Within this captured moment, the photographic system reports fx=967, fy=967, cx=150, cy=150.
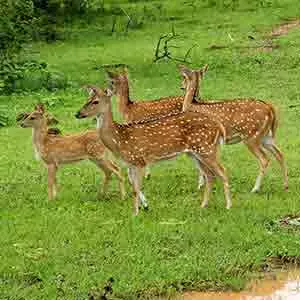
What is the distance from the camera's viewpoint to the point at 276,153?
1148 centimetres

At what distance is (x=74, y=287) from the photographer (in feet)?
25.8

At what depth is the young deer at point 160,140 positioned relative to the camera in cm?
1017

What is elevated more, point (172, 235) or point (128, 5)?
point (172, 235)

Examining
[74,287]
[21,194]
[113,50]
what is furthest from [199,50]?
[74,287]

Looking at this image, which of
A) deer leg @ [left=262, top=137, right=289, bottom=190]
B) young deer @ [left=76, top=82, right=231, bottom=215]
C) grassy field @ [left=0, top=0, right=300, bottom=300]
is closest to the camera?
grassy field @ [left=0, top=0, right=300, bottom=300]

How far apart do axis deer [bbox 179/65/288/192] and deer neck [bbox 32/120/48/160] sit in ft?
5.69

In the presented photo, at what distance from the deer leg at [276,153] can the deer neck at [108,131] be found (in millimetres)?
2148

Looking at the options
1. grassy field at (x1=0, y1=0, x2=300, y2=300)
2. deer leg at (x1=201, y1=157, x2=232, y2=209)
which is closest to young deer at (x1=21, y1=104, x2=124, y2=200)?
grassy field at (x1=0, y1=0, x2=300, y2=300)

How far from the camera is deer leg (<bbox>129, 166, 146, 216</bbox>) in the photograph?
10.0 meters

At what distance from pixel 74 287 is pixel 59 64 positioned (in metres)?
14.0

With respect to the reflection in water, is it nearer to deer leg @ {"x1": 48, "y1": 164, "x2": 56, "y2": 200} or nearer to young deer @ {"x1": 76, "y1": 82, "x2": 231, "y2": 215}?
young deer @ {"x1": 76, "y1": 82, "x2": 231, "y2": 215}

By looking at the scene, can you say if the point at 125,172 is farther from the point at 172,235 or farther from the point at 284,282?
the point at 284,282

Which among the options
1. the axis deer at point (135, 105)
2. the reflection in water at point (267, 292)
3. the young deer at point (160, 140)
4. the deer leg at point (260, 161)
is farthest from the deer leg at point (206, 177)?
the reflection in water at point (267, 292)

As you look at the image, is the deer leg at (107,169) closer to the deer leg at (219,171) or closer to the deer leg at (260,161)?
the deer leg at (219,171)
